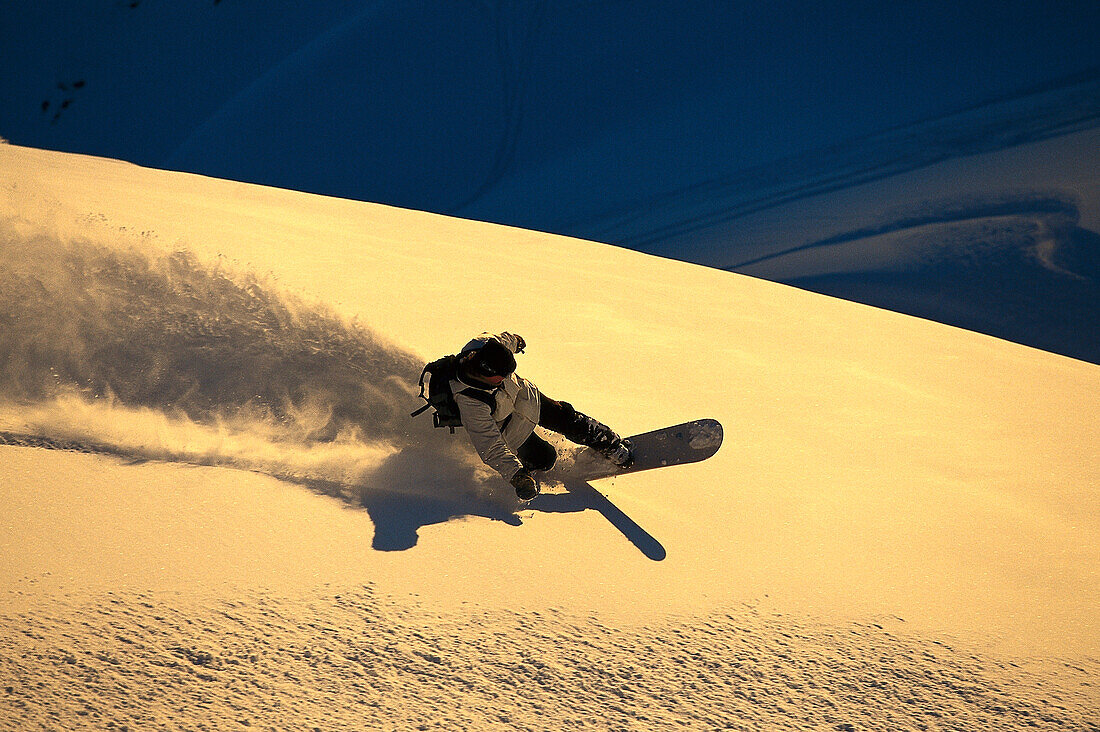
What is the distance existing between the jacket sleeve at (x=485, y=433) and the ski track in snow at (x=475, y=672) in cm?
82

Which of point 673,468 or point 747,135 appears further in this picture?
point 747,135

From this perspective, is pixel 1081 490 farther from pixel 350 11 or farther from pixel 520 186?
pixel 350 11

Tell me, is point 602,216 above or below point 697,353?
above

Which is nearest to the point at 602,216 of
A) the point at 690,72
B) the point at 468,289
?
the point at 690,72

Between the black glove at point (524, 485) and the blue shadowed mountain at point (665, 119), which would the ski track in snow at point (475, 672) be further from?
the blue shadowed mountain at point (665, 119)

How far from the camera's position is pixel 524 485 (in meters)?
3.68

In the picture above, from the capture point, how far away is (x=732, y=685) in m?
2.89

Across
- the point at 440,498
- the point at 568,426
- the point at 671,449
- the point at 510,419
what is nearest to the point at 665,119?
the point at 671,449

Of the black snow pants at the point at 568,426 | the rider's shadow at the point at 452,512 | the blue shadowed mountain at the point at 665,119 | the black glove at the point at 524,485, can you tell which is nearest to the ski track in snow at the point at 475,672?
the rider's shadow at the point at 452,512

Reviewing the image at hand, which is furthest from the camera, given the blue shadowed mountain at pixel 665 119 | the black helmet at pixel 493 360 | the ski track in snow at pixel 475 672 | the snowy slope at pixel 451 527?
the blue shadowed mountain at pixel 665 119

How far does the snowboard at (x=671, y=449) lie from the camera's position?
4.34 metres

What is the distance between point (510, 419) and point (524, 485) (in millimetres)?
417

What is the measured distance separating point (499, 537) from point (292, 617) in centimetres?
97

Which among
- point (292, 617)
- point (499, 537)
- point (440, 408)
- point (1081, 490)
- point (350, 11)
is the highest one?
point (350, 11)
